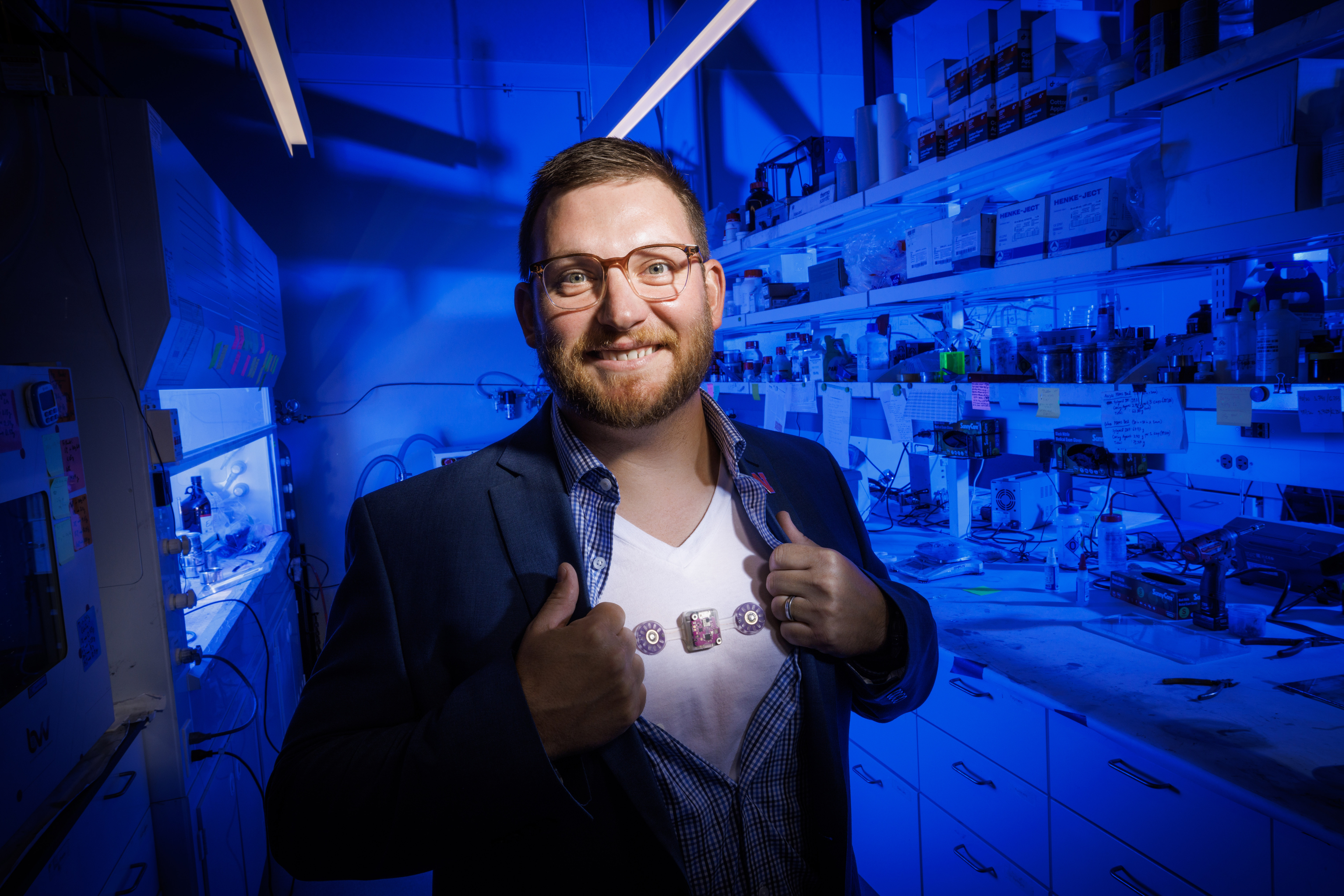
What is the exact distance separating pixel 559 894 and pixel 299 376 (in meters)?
4.27

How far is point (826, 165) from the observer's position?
3.15 meters

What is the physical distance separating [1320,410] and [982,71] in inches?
49.9

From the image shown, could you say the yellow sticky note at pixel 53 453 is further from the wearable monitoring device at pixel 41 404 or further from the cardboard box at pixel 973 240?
the cardboard box at pixel 973 240

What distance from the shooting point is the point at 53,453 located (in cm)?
153

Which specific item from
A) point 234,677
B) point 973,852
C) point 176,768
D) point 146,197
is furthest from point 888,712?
point 234,677

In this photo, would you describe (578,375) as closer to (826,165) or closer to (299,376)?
(826,165)

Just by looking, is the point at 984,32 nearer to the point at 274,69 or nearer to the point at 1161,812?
the point at 1161,812

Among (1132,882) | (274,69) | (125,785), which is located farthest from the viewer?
(274,69)

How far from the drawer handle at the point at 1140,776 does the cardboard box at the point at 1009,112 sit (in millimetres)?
1591

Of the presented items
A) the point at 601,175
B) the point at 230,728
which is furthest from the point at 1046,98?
the point at 230,728

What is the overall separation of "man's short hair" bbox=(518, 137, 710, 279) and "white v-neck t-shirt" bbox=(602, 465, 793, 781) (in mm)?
489

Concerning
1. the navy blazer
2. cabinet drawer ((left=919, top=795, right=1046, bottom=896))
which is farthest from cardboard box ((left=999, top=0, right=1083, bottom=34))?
cabinet drawer ((left=919, top=795, right=1046, bottom=896))

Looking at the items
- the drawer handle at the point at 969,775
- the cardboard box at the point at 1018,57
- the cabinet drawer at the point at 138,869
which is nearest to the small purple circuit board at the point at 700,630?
the drawer handle at the point at 969,775

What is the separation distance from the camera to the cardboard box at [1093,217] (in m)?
1.74
